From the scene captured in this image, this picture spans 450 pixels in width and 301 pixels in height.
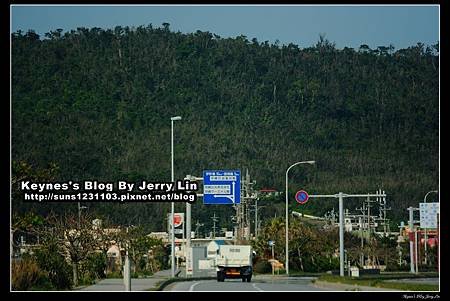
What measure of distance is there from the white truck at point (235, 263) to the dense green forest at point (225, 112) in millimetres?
20074

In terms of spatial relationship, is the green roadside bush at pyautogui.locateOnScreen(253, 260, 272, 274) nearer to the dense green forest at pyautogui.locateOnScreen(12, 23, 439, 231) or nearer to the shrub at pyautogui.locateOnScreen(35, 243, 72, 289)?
the dense green forest at pyautogui.locateOnScreen(12, 23, 439, 231)

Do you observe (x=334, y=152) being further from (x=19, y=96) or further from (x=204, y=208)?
(x=19, y=96)

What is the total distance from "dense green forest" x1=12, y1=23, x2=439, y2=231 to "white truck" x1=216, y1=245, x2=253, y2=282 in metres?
20.1

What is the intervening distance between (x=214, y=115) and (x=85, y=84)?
68.2 feet

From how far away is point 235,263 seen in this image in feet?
170

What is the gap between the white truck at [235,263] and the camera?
1975 inches

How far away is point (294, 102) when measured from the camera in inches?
6102

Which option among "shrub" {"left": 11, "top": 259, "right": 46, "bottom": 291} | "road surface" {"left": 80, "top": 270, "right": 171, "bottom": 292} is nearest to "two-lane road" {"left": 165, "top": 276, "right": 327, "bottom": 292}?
"road surface" {"left": 80, "top": 270, "right": 171, "bottom": 292}

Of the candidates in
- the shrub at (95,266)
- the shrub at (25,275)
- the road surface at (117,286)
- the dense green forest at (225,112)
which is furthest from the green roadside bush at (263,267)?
the shrub at (25,275)

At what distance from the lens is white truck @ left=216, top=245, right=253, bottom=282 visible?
50.2 metres

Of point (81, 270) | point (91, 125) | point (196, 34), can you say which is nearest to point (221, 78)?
point (196, 34)

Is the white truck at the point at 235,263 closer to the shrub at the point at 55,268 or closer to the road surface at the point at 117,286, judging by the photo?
the road surface at the point at 117,286
